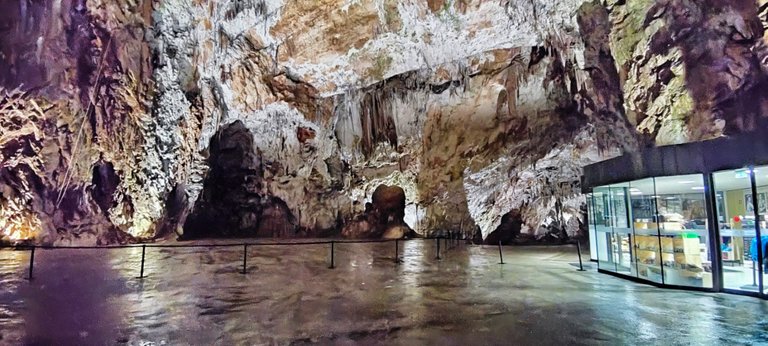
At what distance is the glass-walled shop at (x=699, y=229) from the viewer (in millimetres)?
6652

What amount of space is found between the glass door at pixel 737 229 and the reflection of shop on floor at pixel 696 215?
0.01 meters

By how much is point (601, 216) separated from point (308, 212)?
1739 centimetres

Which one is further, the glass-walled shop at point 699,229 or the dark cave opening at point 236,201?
the dark cave opening at point 236,201

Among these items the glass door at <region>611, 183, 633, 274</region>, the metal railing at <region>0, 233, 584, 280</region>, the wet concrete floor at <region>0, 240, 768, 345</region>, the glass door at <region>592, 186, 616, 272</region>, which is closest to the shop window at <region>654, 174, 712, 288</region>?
the wet concrete floor at <region>0, 240, 768, 345</region>

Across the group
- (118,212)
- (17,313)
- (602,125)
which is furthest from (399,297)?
(118,212)

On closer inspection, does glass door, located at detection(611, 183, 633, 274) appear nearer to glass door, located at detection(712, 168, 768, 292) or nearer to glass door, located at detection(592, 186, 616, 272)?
glass door, located at detection(592, 186, 616, 272)

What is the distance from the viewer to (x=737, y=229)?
271 inches

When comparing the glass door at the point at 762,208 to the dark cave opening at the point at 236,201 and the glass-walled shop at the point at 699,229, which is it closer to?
the glass-walled shop at the point at 699,229

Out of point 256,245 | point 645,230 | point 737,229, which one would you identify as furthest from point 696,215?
point 256,245

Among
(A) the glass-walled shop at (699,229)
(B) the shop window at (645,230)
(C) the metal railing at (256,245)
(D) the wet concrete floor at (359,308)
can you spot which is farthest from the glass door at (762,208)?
(C) the metal railing at (256,245)

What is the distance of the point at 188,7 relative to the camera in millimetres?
15289

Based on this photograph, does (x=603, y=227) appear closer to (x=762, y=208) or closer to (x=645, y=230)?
(x=645, y=230)

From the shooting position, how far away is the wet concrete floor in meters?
4.79

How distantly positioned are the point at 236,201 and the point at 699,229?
23.9 meters
